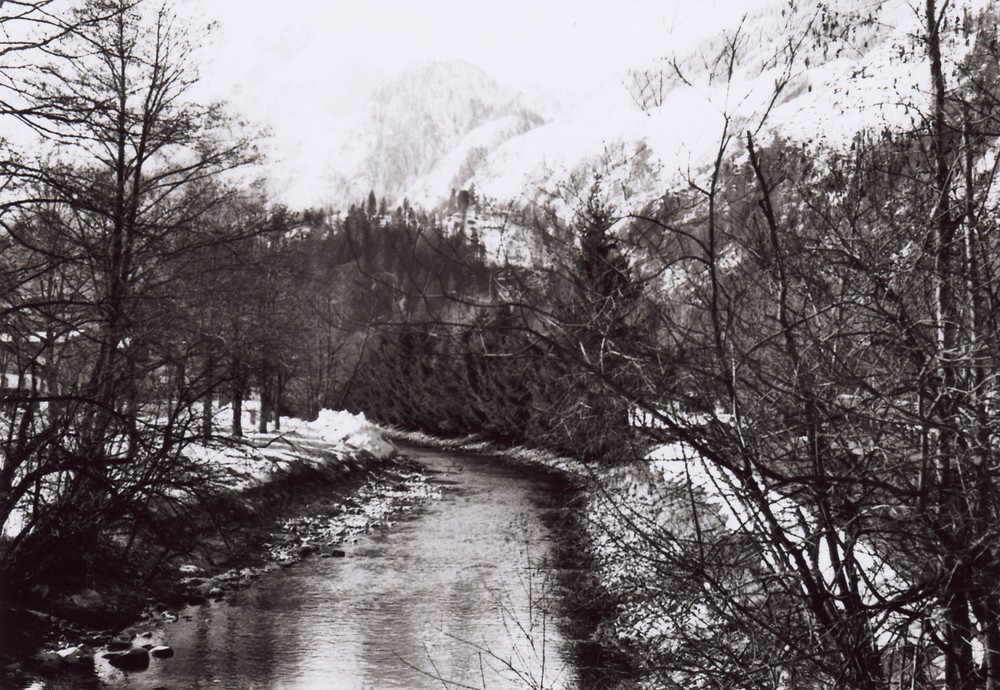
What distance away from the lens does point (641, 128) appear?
3084 mm

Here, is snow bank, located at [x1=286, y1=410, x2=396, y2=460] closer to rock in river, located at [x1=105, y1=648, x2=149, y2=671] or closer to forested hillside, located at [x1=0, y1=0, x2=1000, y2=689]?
rock in river, located at [x1=105, y1=648, x2=149, y2=671]

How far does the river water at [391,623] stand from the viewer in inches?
380

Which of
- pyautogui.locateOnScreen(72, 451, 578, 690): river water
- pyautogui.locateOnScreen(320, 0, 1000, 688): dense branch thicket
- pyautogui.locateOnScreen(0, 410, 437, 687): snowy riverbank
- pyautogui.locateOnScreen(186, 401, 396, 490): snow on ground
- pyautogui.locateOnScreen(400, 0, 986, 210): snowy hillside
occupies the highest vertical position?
pyautogui.locateOnScreen(400, 0, 986, 210): snowy hillside

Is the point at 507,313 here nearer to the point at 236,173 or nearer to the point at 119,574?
the point at 119,574

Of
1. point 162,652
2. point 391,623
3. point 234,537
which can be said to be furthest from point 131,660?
point 234,537

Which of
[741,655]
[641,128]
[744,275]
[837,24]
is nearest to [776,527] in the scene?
[741,655]

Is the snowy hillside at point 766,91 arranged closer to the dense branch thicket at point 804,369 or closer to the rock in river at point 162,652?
the dense branch thicket at point 804,369

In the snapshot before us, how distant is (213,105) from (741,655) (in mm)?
16056

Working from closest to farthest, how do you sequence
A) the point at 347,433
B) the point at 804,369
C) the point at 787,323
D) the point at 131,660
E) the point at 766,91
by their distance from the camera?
1. the point at 766,91
2. the point at 787,323
3. the point at 804,369
4. the point at 131,660
5. the point at 347,433

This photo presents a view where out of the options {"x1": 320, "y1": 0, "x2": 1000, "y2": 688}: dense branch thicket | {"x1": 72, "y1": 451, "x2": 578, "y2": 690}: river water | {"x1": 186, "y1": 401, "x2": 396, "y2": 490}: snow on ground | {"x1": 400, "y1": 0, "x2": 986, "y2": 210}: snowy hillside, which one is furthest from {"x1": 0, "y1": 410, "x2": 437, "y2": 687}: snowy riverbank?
{"x1": 320, "y1": 0, "x2": 1000, "y2": 688}: dense branch thicket

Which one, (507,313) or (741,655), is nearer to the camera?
(507,313)

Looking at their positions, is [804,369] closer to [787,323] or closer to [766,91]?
[787,323]

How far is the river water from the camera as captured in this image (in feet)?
31.6

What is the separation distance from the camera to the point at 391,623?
11.9 meters
